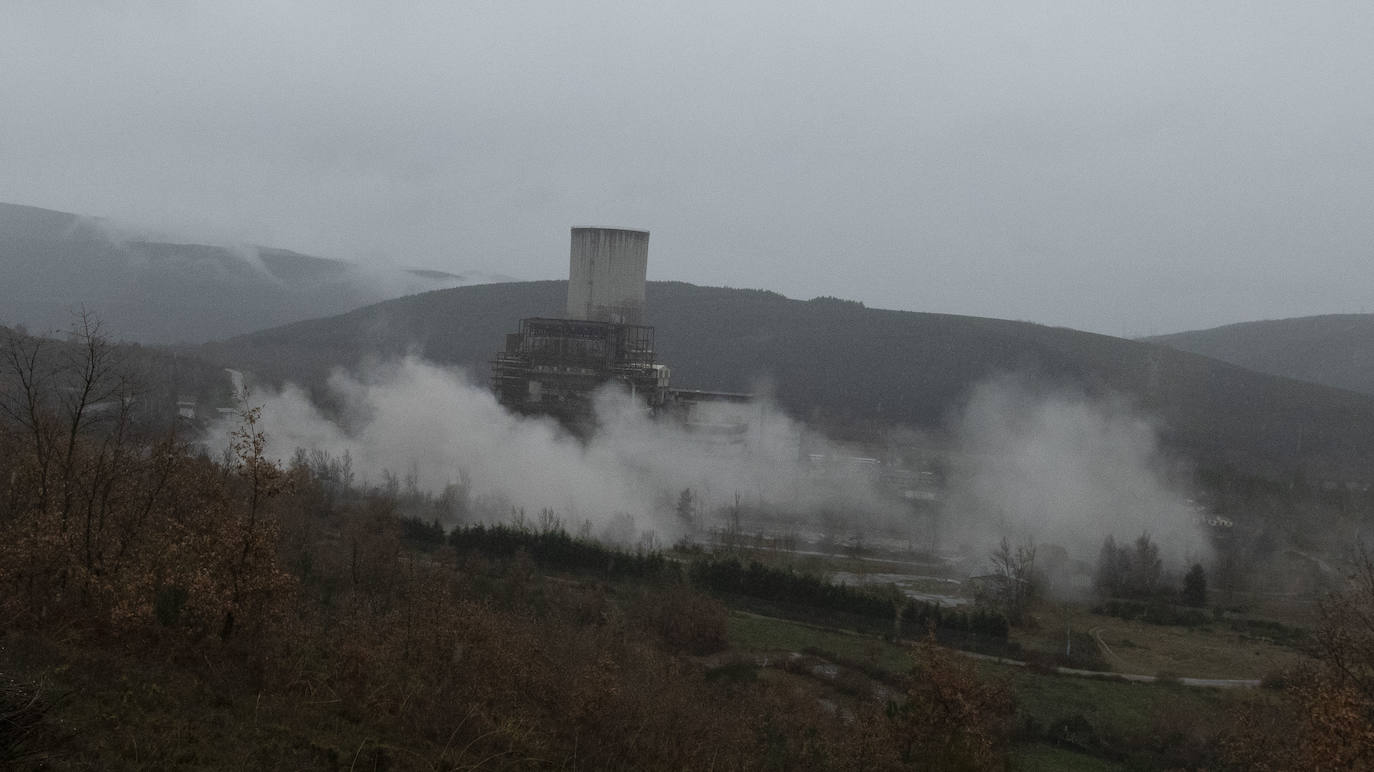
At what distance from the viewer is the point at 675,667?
60.1 ft

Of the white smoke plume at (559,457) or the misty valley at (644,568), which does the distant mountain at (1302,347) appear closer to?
the misty valley at (644,568)

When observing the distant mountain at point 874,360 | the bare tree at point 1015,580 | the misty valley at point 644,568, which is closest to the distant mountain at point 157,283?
Answer: the distant mountain at point 874,360

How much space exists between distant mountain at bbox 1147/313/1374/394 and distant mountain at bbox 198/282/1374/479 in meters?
43.0

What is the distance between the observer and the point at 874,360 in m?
89.8

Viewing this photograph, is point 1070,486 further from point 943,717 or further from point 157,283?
point 157,283

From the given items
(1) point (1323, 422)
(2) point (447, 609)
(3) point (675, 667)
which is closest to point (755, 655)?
(3) point (675, 667)

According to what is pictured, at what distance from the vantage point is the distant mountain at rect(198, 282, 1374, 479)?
232 ft

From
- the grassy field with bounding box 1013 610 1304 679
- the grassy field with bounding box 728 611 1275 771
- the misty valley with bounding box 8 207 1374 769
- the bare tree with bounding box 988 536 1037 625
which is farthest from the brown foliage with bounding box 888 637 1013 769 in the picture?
the bare tree with bounding box 988 536 1037 625

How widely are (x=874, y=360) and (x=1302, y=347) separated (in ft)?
250

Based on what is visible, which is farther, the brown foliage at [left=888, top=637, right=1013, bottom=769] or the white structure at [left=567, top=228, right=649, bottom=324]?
the white structure at [left=567, top=228, right=649, bottom=324]

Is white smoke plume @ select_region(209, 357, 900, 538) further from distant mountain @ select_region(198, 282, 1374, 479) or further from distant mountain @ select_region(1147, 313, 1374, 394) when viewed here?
distant mountain @ select_region(1147, 313, 1374, 394)

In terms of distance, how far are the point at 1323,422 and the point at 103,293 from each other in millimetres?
144598

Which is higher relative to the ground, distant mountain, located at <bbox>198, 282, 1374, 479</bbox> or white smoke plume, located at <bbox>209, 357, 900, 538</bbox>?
distant mountain, located at <bbox>198, 282, 1374, 479</bbox>

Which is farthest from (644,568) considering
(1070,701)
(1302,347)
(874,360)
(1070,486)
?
(1302,347)
